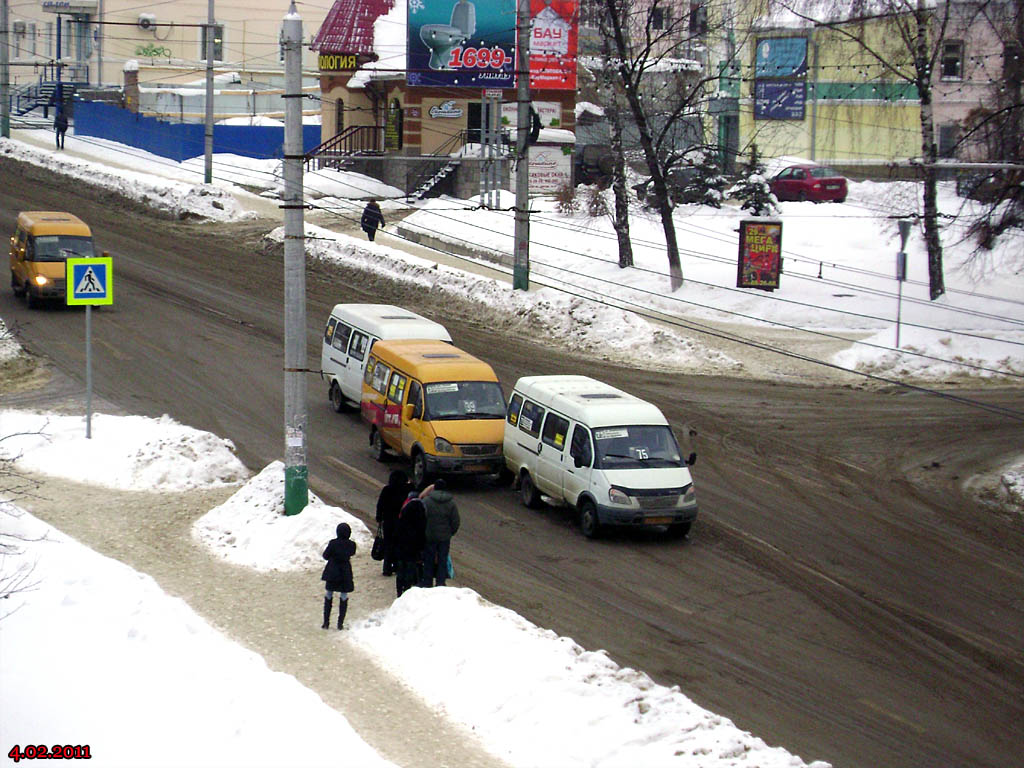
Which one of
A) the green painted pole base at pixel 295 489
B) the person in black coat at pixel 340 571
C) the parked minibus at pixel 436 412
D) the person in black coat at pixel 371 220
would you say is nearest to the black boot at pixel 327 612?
the person in black coat at pixel 340 571

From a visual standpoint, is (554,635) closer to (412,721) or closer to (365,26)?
(412,721)

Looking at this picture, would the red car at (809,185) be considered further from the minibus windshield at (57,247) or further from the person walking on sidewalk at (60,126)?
the person walking on sidewalk at (60,126)

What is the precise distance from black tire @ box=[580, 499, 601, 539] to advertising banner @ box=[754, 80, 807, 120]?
39521 millimetres

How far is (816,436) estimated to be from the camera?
22.6m

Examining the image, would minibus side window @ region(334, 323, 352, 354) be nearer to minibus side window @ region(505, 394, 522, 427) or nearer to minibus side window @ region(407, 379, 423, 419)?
minibus side window @ region(407, 379, 423, 419)

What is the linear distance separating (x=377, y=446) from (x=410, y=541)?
6824 mm

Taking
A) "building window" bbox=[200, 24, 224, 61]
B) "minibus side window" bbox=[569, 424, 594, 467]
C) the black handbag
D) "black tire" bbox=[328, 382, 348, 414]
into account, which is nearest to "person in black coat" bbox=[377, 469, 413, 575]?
the black handbag

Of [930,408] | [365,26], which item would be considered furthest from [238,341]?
[365,26]

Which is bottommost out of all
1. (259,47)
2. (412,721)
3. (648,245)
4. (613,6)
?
(412,721)

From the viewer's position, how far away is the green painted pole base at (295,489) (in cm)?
1688

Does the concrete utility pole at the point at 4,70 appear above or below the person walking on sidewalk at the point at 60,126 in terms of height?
above

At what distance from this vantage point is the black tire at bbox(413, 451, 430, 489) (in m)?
19.0

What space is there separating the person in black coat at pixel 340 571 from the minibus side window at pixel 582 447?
4.74 metres

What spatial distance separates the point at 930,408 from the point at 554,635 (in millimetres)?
14753
